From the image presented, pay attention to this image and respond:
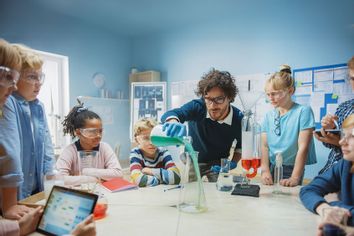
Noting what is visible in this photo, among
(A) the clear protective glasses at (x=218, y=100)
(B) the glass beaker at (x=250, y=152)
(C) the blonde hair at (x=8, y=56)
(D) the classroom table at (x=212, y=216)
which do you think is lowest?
(D) the classroom table at (x=212, y=216)

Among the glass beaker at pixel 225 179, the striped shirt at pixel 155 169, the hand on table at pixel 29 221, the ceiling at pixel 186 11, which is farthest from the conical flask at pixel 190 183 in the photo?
the ceiling at pixel 186 11

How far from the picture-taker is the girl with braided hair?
1.42 m

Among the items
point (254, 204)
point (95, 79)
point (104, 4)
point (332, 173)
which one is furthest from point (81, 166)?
point (95, 79)

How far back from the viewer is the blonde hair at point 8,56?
923mm

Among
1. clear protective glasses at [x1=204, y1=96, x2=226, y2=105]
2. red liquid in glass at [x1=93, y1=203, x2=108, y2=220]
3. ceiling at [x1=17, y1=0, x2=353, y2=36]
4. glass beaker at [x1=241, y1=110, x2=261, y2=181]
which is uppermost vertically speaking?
ceiling at [x1=17, y1=0, x2=353, y2=36]

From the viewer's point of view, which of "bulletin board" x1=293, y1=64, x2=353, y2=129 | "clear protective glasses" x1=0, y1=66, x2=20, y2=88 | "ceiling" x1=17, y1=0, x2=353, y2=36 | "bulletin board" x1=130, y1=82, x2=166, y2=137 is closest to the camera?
"clear protective glasses" x1=0, y1=66, x2=20, y2=88

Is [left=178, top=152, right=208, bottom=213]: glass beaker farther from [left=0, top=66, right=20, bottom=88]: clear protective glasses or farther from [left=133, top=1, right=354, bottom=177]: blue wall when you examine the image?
[left=133, top=1, right=354, bottom=177]: blue wall

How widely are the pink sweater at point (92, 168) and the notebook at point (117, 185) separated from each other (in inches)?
2.9

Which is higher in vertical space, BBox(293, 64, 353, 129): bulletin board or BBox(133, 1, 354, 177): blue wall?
BBox(133, 1, 354, 177): blue wall

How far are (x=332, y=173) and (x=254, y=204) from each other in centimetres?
37

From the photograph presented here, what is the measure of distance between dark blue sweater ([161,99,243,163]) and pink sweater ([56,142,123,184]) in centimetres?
55

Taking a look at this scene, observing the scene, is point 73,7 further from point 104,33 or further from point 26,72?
point 26,72

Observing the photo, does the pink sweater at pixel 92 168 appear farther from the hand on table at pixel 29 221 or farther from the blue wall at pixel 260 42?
the blue wall at pixel 260 42

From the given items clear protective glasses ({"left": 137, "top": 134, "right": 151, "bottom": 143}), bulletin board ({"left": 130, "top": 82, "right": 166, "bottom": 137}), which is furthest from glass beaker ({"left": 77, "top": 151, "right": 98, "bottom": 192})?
bulletin board ({"left": 130, "top": 82, "right": 166, "bottom": 137})
